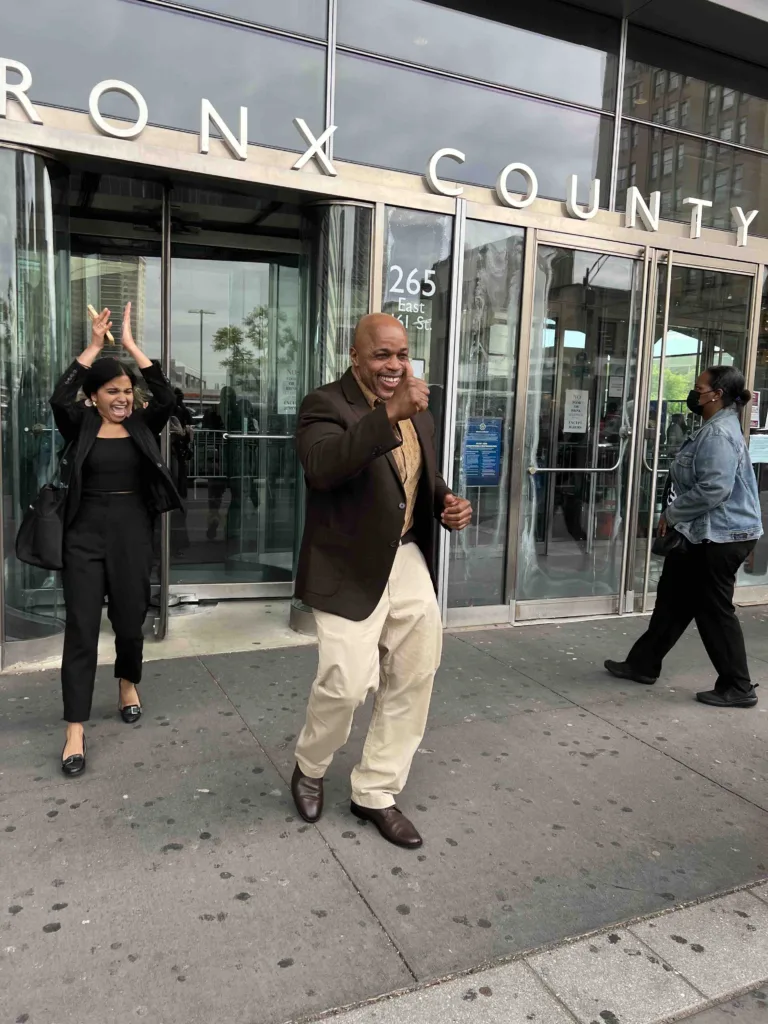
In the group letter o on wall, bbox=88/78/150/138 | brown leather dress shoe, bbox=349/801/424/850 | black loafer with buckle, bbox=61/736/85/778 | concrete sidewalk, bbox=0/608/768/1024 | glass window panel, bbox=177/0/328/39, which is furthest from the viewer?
glass window panel, bbox=177/0/328/39

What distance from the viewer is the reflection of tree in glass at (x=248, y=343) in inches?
262

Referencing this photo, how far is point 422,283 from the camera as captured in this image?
17.8 feet

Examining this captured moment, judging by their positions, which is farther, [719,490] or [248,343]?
[248,343]

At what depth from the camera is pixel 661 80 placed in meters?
6.47

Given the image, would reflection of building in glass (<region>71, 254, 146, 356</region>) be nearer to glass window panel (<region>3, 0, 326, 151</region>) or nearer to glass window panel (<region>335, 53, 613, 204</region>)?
glass window panel (<region>3, 0, 326, 151</region>)

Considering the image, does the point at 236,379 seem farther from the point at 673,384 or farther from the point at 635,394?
the point at 673,384

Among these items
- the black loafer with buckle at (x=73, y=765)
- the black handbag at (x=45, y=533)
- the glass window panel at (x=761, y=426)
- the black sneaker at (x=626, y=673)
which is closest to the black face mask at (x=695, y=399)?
the black sneaker at (x=626, y=673)

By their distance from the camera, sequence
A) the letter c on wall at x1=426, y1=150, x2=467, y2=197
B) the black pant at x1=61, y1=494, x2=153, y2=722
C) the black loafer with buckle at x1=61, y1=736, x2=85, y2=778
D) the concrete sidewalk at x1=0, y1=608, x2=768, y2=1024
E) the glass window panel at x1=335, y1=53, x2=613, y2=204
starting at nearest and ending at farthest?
the concrete sidewalk at x1=0, y1=608, x2=768, y2=1024
the black loafer with buckle at x1=61, y1=736, x2=85, y2=778
the black pant at x1=61, y1=494, x2=153, y2=722
the letter c on wall at x1=426, y1=150, x2=467, y2=197
the glass window panel at x1=335, y1=53, x2=613, y2=204

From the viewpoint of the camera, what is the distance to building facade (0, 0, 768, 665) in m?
4.65

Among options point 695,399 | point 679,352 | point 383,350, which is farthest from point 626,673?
point 383,350

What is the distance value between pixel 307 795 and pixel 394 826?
0.37 meters

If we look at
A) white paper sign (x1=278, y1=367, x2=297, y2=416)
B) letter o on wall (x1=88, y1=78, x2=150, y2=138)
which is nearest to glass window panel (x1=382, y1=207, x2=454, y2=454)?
white paper sign (x1=278, y1=367, x2=297, y2=416)

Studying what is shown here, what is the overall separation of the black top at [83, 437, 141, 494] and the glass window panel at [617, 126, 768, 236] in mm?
4667

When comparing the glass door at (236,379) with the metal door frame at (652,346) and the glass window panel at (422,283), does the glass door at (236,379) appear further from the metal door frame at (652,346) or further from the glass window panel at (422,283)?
the metal door frame at (652,346)
